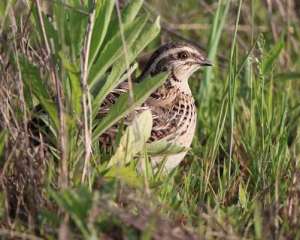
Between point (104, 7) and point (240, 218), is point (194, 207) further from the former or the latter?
point (104, 7)

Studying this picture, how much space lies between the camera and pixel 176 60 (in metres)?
5.77

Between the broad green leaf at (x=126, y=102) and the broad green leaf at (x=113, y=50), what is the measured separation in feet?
0.59

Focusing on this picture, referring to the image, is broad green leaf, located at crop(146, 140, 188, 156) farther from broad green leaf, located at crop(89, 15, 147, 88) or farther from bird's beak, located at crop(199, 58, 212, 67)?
bird's beak, located at crop(199, 58, 212, 67)

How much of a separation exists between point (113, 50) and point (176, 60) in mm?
1443

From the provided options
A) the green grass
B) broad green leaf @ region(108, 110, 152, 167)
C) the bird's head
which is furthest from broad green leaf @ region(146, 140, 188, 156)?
the bird's head

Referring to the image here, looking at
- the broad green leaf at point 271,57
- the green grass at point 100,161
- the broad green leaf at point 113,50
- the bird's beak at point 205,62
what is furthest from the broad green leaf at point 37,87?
the bird's beak at point 205,62

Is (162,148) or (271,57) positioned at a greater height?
(271,57)

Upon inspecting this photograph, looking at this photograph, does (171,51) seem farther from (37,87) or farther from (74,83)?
(74,83)

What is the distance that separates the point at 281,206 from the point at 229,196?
550 millimetres

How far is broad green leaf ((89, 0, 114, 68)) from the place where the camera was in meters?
4.37

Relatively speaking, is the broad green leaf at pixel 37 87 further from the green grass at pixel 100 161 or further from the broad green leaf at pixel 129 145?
the broad green leaf at pixel 129 145

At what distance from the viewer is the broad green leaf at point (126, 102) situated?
4.29 meters

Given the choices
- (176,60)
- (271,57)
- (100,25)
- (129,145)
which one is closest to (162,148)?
(129,145)

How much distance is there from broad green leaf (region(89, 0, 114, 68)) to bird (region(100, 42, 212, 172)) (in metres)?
0.73
